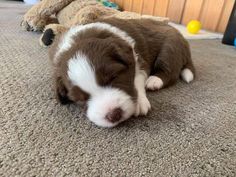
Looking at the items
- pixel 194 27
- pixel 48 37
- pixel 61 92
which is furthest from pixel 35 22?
pixel 194 27

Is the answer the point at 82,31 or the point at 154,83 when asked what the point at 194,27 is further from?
the point at 82,31

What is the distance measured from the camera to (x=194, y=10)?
3.70 metres

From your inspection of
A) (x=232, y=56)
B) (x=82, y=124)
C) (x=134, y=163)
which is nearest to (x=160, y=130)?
(x=134, y=163)

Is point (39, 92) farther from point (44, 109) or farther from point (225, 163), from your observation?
point (225, 163)

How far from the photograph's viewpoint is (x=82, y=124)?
111 centimetres

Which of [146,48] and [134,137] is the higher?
[146,48]

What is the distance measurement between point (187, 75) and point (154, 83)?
32 centimetres

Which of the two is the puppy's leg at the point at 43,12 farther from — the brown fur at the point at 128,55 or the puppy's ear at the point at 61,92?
the puppy's ear at the point at 61,92

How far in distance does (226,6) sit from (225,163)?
3.05m

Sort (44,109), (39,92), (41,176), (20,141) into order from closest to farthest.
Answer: (41,176)
(20,141)
(44,109)
(39,92)

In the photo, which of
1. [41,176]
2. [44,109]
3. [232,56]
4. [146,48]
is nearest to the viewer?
[41,176]

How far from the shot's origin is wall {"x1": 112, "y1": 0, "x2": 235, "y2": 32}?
135 inches

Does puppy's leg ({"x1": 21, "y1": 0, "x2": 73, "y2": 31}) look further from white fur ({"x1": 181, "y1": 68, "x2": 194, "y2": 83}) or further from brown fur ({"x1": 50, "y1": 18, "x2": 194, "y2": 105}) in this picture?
white fur ({"x1": 181, "y1": 68, "x2": 194, "y2": 83})

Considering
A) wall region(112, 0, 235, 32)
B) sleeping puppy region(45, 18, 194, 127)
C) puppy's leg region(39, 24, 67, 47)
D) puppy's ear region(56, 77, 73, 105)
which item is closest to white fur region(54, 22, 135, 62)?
sleeping puppy region(45, 18, 194, 127)
